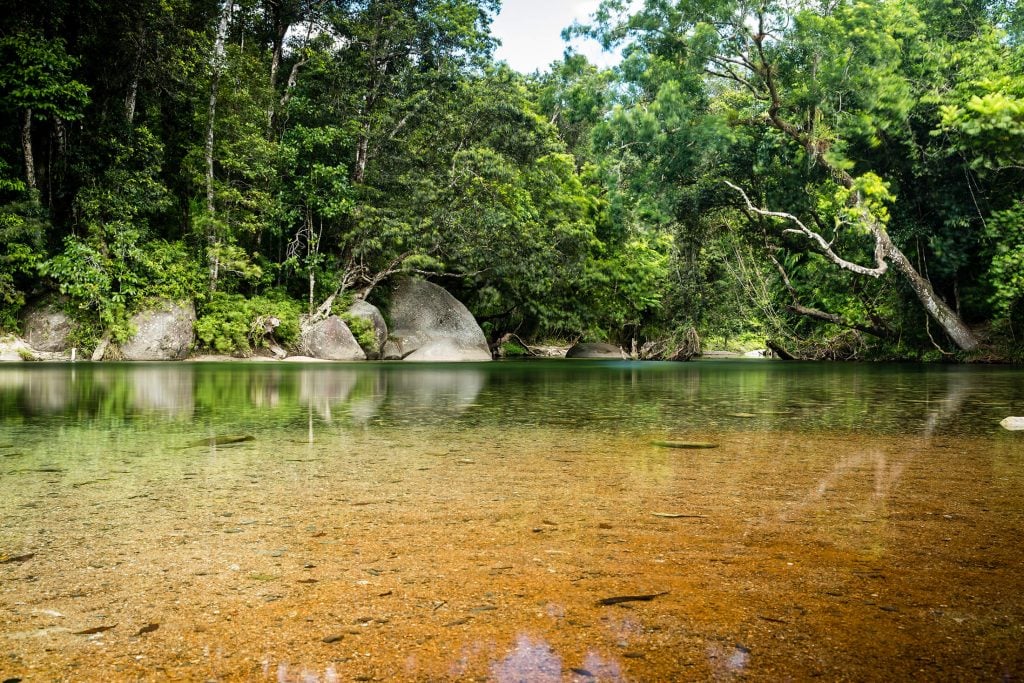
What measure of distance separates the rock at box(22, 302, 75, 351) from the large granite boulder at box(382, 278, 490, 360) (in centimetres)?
748

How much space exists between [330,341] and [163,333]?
12.6 feet

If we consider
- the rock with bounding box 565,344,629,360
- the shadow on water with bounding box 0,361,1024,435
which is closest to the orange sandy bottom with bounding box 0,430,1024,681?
the shadow on water with bounding box 0,361,1024,435

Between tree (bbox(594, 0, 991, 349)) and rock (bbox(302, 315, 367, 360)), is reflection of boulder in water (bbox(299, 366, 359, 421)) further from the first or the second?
tree (bbox(594, 0, 991, 349))

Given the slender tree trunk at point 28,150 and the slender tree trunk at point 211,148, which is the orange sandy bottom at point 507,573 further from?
the slender tree trunk at point 211,148

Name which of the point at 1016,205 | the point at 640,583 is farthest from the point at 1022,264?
the point at 640,583

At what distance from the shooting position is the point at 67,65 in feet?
46.9

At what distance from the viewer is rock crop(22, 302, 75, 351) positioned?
14.8m

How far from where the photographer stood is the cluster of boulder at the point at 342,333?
49.1 ft

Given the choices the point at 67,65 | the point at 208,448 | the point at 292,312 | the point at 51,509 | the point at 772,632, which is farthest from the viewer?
the point at 292,312

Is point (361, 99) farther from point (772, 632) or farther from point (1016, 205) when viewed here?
point (772, 632)

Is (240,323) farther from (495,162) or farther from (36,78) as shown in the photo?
(495,162)

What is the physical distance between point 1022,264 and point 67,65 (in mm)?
20573

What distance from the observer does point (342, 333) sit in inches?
701

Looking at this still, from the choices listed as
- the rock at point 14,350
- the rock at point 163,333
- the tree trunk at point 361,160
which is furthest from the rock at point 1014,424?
the tree trunk at point 361,160
